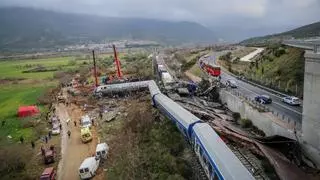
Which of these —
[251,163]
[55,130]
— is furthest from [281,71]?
[55,130]

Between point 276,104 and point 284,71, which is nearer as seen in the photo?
point 276,104

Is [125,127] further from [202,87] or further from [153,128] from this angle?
[202,87]

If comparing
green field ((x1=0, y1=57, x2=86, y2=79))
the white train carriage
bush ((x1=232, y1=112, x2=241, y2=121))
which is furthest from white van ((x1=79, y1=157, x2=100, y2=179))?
green field ((x1=0, y1=57, x2=86, y2=79))

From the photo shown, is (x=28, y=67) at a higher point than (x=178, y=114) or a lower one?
lower

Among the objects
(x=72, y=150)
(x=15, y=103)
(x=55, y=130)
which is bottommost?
(x=72, y=150)

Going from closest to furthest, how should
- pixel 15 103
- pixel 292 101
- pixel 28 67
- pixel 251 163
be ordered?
pixel 251 163 < pixel 292 101 < pixel 15 103 < pixel 28 67

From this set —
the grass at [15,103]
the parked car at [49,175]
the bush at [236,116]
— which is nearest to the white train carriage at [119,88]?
the grass at [15,103]

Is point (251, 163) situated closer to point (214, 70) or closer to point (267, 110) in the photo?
point (267, 110)
